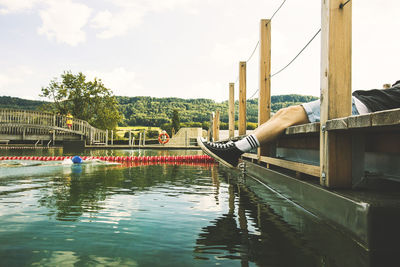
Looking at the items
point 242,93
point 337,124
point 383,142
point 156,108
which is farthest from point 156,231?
point 156,108

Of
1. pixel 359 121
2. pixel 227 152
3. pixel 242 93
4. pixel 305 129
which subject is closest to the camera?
pixel 359 121

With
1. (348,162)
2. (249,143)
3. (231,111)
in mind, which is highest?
(231,111)

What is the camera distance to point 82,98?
98.9 ft

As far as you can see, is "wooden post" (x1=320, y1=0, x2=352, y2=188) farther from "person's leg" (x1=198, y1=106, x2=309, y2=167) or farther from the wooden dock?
"person's leg" (x1=198, y1=106, x2=309, y2=167)

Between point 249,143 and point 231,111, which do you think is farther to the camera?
point 231,111

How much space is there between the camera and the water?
147cm

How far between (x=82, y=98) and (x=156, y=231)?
3070 centimetres

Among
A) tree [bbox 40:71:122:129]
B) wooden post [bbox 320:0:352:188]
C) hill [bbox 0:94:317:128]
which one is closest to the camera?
wooden post [bbox 320:0:352:188]

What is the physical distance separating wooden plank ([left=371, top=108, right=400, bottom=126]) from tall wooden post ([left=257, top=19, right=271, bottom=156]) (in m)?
3.10

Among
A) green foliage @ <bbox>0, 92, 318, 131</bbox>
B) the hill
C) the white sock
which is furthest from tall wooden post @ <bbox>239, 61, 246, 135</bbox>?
the hill

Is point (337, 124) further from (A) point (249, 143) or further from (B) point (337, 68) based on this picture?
(A) point (249, 143)

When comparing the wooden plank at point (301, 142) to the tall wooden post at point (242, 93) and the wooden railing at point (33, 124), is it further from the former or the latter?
the wooden railing at point (33, 124)

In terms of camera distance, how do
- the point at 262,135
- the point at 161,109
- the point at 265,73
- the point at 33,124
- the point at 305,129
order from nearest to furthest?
1. the point at 305,129
2. the point at 262,135
3. the point at 265,73
4. the point at 33,124
5. the point at 161,109

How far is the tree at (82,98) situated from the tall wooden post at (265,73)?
28153 mm
